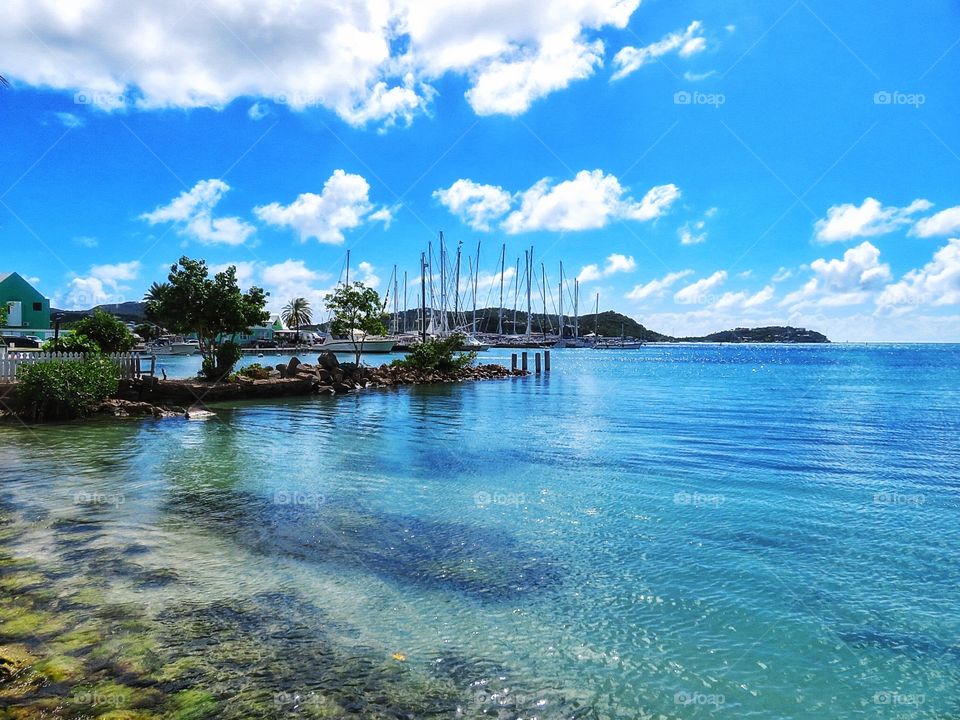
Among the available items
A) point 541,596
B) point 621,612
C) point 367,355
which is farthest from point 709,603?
point 367,355

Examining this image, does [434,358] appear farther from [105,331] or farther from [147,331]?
[147,331]

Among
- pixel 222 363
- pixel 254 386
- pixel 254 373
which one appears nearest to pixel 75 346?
pixel 222 363

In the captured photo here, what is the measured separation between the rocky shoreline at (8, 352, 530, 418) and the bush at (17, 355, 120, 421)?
0.86m

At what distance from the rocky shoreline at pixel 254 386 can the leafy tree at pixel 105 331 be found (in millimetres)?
8468

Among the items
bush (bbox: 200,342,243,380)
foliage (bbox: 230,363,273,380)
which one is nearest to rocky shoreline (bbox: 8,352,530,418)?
foliage (bbox: 230,363,273,380)

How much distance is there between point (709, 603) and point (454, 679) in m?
3.48

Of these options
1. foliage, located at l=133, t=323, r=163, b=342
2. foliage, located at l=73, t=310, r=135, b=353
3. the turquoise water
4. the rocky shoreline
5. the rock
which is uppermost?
foliage, located at l=133, t=323, r=163, b=342

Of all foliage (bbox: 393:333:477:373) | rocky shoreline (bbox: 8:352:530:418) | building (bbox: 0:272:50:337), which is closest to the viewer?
rocky shoreline (bbox: 8:352:530:418)

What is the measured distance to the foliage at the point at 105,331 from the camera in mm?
37375

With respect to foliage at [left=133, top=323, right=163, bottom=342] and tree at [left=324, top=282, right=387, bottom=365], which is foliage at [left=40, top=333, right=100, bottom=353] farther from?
foliage at [left=133, top=323, right=163, bottom=342]

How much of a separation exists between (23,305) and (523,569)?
7838 centimetres

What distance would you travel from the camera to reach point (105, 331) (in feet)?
124

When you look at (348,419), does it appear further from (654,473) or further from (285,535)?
(285,535)

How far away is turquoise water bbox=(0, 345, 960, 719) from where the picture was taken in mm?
5527
